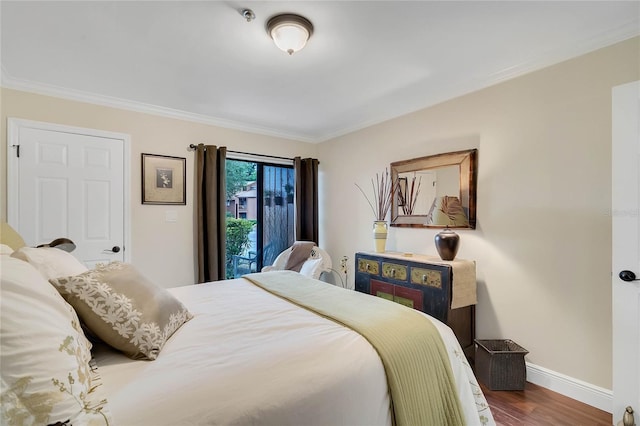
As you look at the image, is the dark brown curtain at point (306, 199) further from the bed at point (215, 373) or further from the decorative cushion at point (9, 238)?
the decorative cushion at point (9, 238)

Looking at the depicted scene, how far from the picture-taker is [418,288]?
2551 millimetres

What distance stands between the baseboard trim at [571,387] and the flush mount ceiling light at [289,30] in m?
2.99

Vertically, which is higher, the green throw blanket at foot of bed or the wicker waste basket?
the green throw blanket at foot of bed

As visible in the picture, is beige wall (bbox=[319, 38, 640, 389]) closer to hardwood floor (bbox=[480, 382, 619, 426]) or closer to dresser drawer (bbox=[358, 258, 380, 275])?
hardwood floor (bbox=[480, 382, 619, 426])

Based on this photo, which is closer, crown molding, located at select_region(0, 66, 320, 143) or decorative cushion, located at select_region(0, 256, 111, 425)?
decorative cushion, located at select_region(0, 256, 111, 425)

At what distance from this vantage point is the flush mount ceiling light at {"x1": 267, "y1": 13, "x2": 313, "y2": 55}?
1.74m

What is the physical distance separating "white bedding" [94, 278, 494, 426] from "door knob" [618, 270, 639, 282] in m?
1.12

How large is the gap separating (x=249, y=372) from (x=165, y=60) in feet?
7.84

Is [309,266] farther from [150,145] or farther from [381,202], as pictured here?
[150,145]

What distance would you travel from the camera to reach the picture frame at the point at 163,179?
127 inches

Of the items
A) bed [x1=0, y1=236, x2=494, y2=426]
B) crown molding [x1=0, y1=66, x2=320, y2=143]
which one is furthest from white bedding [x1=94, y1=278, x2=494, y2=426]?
crown molding [x1=0, y1=66, x2=320, y2=143]

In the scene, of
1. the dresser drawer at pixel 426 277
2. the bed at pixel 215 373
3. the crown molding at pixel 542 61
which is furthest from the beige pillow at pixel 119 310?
the crown molding at pixel 542 61

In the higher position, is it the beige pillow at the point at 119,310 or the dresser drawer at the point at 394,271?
the beige pillow at the point at 119,310

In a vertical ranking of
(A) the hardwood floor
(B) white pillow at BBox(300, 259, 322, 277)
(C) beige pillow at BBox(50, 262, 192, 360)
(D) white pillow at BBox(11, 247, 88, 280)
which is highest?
(D) white pillow at BBox(11, 247, 88, 280)
